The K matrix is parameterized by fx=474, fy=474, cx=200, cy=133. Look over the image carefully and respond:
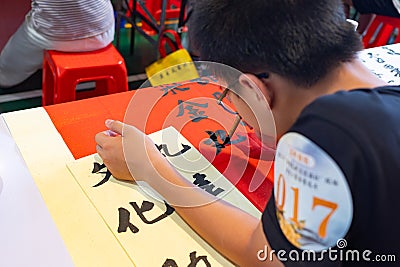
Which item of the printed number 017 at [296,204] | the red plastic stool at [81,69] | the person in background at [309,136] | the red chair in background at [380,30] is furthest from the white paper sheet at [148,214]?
the red chair in background at [380,30]

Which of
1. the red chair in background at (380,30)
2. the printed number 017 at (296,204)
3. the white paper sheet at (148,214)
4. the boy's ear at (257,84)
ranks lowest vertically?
the red chair in background at (380,30)

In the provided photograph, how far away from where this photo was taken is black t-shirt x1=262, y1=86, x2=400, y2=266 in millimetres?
451

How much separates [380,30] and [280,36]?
176 cm

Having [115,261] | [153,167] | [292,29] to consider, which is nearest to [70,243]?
[115,261]

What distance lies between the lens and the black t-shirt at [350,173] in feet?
1.48

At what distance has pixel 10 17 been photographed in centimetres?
194

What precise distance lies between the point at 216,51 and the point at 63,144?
390mm

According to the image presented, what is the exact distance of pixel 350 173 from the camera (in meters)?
0.45

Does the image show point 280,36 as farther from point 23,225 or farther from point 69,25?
point 69,25

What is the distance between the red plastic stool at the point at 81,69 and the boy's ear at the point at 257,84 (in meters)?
0.92

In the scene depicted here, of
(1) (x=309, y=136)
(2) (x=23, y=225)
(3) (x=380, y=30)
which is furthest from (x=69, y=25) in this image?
(3) (x=380, y=30)

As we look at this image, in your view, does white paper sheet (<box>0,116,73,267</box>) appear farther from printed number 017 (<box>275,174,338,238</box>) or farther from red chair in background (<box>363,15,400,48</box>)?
red chair in background (<box>363,15,400,48</box>)

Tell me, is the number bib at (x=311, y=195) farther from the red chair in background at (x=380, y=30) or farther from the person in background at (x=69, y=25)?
the red chair in background at (x=380, y=30)

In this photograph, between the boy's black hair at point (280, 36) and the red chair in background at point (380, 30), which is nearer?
the boy's black hair at point (280, 36)
